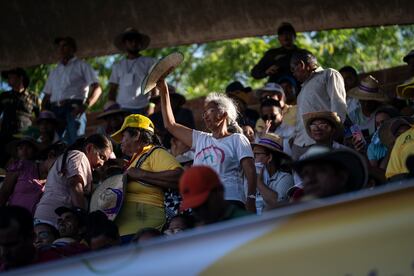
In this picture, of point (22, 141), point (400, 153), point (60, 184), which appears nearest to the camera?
point (400, 153)

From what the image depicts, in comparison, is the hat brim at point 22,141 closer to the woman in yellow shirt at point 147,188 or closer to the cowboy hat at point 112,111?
the cowboy hat at point 112,111

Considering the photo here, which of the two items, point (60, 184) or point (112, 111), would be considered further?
point (112, 111)

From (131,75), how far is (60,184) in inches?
138

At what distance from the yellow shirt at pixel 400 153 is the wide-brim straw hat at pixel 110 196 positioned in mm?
2154

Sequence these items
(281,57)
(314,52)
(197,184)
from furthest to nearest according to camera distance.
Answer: (314,52)
(281,57)
(197,184)

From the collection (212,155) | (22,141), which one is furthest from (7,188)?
(212,155)

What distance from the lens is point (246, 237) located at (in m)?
5.41

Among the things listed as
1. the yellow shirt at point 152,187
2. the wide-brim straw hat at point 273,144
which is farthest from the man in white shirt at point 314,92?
the yellow shirt at point 152,187

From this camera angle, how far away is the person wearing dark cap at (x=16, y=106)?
13.5 meters

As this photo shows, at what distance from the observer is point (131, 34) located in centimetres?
1324

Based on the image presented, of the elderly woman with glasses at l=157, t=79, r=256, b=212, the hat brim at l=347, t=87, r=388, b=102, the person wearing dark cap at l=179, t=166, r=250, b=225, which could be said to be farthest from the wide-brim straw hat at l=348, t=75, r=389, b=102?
the person wearing dark cap at l=179, t=166, r=250, b=225

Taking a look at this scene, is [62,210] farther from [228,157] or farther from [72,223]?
[228,157]

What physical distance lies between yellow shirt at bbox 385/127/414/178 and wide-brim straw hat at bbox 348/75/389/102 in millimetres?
2880

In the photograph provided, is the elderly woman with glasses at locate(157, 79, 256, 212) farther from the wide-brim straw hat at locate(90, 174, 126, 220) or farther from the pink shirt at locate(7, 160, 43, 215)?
the pink shirt at locate(7, 160, 43, 215)
